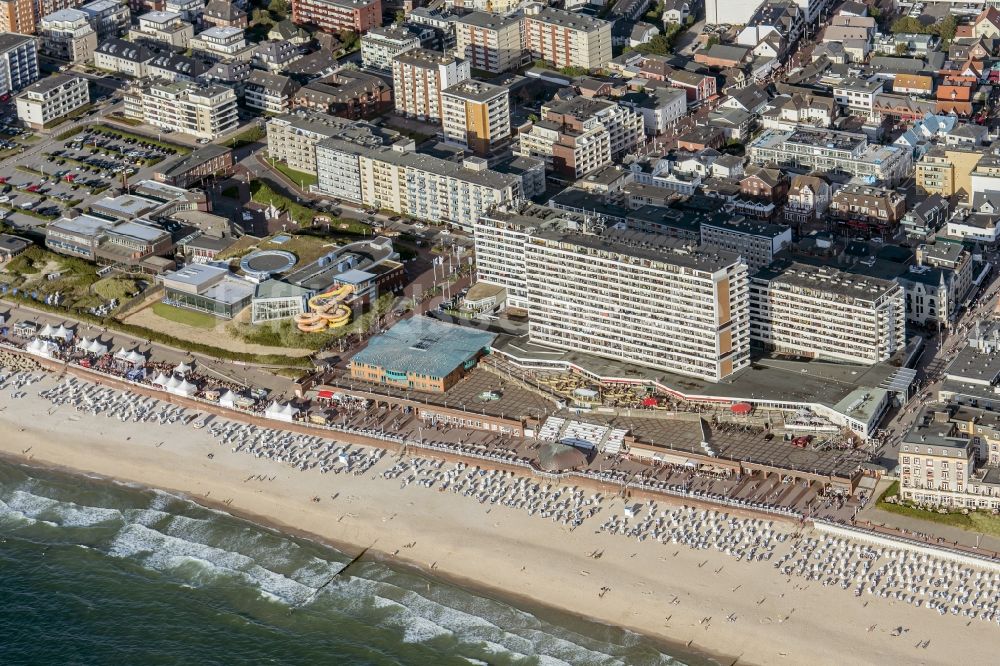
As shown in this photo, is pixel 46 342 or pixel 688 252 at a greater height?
pixel 688 252

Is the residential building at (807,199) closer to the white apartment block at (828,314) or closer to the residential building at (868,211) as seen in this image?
the residential building at (868,211)

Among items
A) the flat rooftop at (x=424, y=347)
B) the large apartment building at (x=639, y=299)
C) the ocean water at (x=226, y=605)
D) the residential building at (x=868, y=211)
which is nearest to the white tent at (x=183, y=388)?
the ocean water at (x=226, y=605)

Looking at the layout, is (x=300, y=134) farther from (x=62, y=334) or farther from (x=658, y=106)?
(x=62, y=334)

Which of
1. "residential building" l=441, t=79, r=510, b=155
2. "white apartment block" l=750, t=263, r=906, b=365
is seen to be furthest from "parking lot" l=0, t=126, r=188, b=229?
"white apartment block" l=750, t=263, r=906, b=365

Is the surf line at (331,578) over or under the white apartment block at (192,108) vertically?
under

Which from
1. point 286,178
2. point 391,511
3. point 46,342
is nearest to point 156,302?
point 46,342

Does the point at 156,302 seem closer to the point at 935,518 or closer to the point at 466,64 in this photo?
the point at 466,64

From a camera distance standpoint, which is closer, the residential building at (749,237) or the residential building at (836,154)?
the residential building at (749,237)
